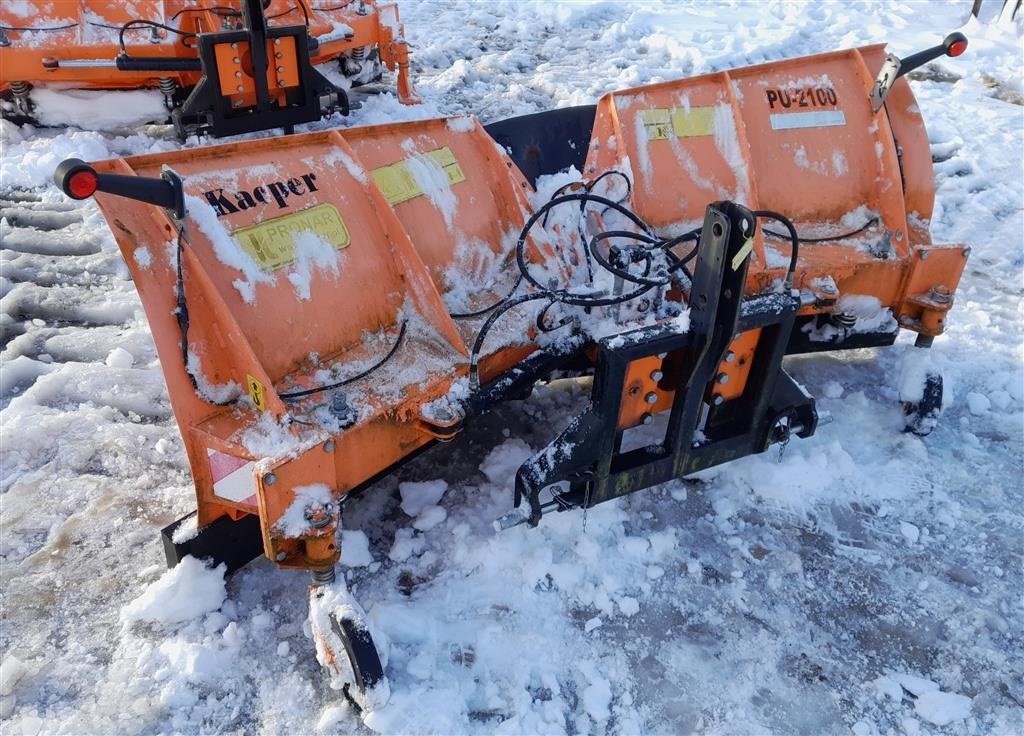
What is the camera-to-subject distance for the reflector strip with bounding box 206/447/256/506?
107 inches

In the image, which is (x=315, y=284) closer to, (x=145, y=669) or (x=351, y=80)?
(x=145, y=669)

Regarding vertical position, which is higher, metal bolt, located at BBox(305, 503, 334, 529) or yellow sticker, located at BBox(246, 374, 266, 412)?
yellow sticker, located at BBox(246, 374, 266, 412)

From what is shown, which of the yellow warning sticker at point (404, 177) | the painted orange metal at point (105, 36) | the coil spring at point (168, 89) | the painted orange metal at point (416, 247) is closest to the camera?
the painted orange metal at point (416, 247)

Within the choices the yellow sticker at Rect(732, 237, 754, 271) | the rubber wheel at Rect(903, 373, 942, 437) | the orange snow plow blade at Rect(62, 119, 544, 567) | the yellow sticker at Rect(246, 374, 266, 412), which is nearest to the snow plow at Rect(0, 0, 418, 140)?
the orange snow plow blade at Rect(62, 119, 544, 567)

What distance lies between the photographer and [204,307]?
2.79 meters

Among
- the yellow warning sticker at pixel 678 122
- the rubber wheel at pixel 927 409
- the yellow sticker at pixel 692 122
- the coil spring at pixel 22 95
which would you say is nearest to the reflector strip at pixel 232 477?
the yellow warning sticker at pixel 678 122

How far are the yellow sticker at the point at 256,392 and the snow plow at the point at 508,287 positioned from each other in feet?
0.04

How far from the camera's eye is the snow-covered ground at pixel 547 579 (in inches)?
109

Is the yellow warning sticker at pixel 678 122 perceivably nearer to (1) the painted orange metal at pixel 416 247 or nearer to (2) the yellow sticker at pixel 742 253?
(1) the painted orange metal at pixel 416 247

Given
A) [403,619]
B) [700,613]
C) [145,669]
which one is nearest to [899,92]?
[700,613]

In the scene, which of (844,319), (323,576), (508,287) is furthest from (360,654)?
(844,319)

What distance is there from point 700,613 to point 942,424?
1965 millimetres

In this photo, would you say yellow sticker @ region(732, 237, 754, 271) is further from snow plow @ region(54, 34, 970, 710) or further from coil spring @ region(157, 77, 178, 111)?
coil spring @ region(157, 77, 178, 111)

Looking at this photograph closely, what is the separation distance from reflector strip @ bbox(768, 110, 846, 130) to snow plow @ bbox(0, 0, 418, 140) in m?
3.51
